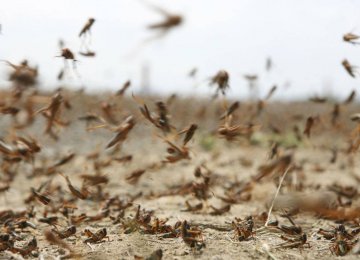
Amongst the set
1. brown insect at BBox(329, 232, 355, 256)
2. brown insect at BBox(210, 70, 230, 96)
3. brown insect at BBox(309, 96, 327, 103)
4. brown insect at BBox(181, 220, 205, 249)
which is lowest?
brown insect at BBox(309, 96, 327, 103)

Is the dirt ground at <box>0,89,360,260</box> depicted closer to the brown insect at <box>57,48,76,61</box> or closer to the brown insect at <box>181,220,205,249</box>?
the brown insect at <box>181,220,205,249</box>

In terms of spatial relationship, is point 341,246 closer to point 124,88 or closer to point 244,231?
point 244,231

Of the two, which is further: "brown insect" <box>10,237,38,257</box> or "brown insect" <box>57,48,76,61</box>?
"brown insect" <box>57,48,76,61</box>

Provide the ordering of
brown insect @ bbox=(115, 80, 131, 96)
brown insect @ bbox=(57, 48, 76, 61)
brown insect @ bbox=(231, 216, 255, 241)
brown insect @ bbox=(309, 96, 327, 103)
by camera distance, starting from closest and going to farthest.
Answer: brown insect @ bbox=(231, 216, 255, 241) < brown insect @ bbox=(57, 48, 76, 61) < brown insect @ bbox=(115, 80, 131, 96) < brown insect @ bbox=(309, 96, 327, 103)

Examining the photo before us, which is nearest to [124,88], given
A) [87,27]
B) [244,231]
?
[87,27]

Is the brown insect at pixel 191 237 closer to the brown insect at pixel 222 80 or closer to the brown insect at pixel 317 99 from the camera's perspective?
the brown insect at pixel 222 80

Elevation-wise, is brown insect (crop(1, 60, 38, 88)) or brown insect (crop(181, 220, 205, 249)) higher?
brown insect (crop(1, 60, 38, 88))

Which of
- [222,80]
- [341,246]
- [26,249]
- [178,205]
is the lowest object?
[178,205]

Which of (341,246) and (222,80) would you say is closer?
(341,246)

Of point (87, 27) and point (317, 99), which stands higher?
point (87, 27)

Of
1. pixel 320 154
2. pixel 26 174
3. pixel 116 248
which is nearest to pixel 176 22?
pixel 116 248

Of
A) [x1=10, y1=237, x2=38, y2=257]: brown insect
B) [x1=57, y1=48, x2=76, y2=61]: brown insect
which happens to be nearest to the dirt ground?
[x1=10, y1=237, x2=38, y2=257]: brown insect
